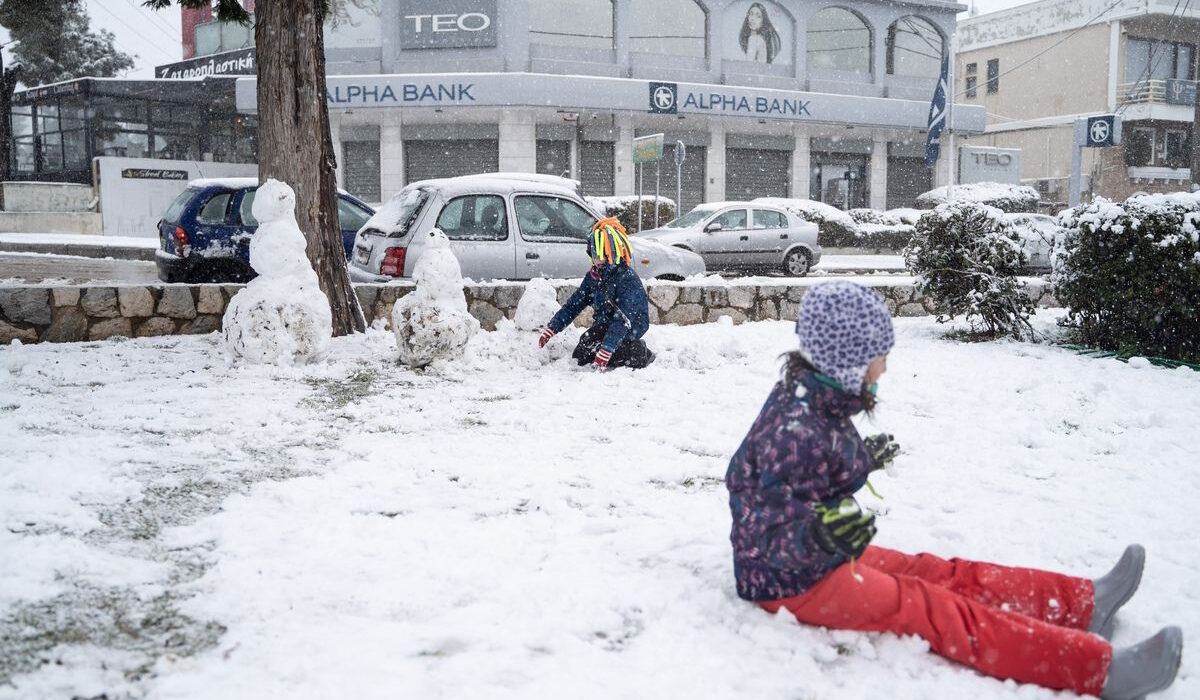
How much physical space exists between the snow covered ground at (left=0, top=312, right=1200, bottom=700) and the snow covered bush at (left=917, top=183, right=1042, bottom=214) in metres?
21.7

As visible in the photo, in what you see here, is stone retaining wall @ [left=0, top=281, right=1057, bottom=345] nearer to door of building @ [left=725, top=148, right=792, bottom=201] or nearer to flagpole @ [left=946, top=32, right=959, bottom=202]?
flagpole @ [left=946, top=32, right=959, bottom=202]

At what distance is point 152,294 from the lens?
7.87 metres

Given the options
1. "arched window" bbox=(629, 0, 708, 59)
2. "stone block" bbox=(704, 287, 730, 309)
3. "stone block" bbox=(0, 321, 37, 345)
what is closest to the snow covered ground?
"stone block" bbox=(0, 321, 37, 345)

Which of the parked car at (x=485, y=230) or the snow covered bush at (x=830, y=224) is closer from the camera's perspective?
the parked car at (x=485, y=230)

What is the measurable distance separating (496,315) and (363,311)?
1.27 meters

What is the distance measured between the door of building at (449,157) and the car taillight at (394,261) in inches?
642

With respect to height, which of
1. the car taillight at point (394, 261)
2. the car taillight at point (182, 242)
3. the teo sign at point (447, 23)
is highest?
the teo sign at point (447, 23)

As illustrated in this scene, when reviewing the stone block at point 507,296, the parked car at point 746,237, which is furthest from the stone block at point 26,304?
the parked car at point 746,237

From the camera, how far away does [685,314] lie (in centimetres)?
950

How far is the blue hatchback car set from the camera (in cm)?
973

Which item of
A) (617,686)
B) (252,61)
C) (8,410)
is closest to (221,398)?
(8,410)

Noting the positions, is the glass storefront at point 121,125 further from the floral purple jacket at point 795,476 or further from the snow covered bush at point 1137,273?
the floral purple jacket at point 795,476

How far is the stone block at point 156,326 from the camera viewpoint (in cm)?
786

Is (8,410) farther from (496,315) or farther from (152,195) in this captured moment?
(152,195)
